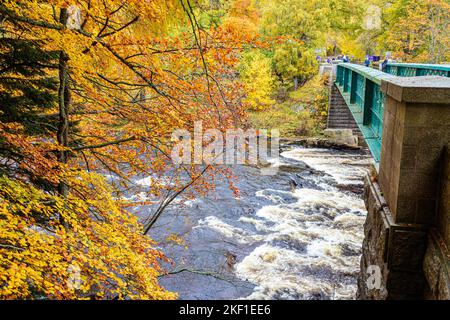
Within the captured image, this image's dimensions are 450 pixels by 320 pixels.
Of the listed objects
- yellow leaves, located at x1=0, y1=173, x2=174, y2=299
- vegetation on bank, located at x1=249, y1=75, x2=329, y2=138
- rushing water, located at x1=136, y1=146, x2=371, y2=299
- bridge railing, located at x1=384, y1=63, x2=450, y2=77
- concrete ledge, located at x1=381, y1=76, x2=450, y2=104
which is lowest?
rushing water, located at x1=136, y1=146, x2=371, y2=299

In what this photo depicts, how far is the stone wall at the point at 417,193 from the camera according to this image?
4242 millimetres

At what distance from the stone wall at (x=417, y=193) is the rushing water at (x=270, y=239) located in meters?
4.68

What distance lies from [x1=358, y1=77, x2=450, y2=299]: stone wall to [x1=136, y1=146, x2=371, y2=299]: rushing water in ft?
15.4

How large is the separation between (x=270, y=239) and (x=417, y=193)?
8.80m

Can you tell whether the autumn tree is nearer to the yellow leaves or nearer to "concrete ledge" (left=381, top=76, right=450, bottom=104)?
the yellow leaves

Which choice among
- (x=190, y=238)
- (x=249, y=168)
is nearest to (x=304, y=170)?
(x=249, y=168)

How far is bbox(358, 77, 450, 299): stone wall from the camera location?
13.9 ft

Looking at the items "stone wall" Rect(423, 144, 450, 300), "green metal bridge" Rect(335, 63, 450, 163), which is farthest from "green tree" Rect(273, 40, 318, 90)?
"stone wall" Rect(423, 144, 450, 300)

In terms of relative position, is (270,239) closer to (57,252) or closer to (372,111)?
(372,111)

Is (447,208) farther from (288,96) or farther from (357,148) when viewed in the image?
(288,96)

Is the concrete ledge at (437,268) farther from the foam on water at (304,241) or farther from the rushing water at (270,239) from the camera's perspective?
the foam on water at (304,241)

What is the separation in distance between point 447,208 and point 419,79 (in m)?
1.61

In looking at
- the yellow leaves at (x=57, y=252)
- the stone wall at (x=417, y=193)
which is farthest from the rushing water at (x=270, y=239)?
the stone wall at (x=417, y=193)

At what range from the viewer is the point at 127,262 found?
19.3 ft
